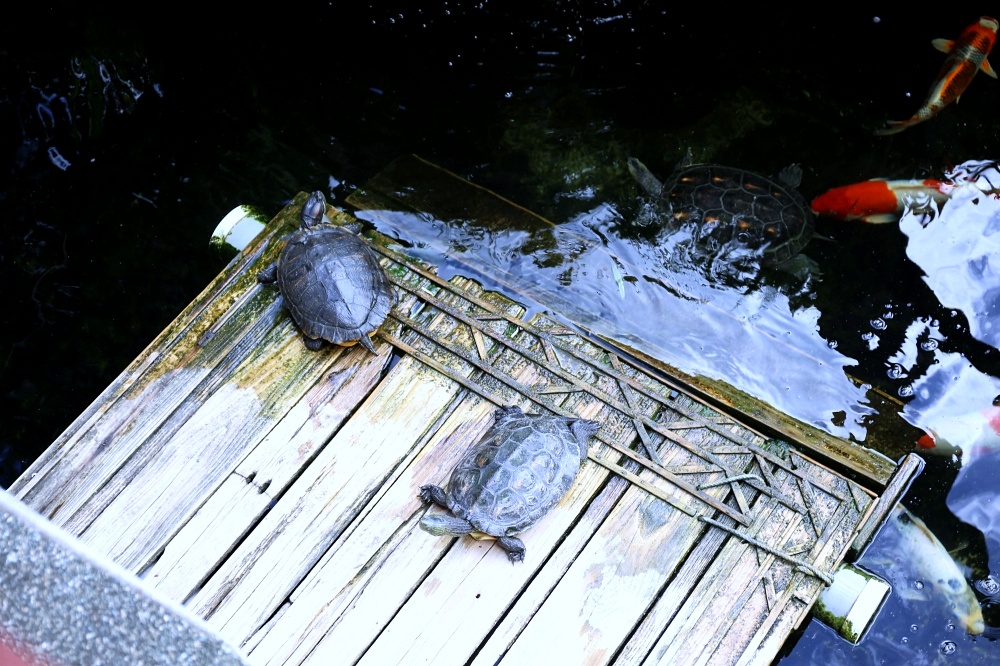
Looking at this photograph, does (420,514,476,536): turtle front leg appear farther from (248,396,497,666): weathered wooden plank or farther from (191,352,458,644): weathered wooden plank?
(191,352,458,644): weathered wooden plank

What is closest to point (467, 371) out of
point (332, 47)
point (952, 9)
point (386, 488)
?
point (386, 488)

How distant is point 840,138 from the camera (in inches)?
222

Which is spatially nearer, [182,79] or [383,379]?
[383,379]

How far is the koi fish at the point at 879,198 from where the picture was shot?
507cm

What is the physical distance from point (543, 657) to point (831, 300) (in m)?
2.99

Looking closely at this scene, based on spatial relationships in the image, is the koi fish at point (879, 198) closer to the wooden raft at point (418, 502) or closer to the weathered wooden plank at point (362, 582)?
the wooden raft at point (418, 502)

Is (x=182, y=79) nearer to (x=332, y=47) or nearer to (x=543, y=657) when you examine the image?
(x=332, y=47)

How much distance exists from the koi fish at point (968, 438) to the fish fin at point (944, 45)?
8.12 feet

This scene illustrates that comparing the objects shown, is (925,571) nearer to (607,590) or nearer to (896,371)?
(896,371)

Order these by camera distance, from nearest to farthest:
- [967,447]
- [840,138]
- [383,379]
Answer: [383,379] < [967,447] < [840,138]

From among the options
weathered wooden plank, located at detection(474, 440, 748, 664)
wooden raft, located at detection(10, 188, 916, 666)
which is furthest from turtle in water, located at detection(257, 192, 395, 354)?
weathered wooden plank, located at detection(474, 440, 748, 664)

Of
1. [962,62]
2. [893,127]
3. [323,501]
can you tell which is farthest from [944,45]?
[323,501]

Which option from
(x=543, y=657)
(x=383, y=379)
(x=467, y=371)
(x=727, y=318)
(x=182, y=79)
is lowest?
(x=543, y=657)

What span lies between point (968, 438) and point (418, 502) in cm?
310
